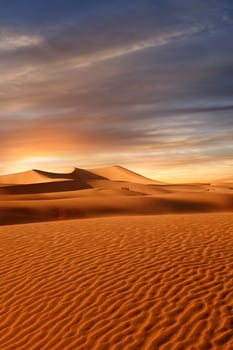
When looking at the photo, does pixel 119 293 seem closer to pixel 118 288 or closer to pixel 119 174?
pixel 118 288

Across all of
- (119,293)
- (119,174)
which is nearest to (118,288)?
(119,293)

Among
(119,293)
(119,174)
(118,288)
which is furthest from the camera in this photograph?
(119,174)

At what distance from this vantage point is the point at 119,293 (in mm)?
7699

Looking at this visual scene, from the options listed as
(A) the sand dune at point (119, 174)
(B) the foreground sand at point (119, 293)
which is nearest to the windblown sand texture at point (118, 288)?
(B) the foreground sand at point (119, 293)

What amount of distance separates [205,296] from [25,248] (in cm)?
704

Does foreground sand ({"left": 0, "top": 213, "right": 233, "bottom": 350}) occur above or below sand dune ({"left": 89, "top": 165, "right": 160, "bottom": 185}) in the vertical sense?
below

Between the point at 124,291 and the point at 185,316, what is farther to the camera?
the point at 124,291

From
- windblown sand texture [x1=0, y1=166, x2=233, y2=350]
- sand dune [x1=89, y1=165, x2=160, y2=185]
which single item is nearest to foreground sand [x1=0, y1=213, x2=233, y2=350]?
windblown sand texture [x1=0, y1=166, x2=233, y2=350]

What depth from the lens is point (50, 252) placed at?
11.6 m

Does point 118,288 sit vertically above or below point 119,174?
below

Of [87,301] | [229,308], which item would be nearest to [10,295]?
[87,301]

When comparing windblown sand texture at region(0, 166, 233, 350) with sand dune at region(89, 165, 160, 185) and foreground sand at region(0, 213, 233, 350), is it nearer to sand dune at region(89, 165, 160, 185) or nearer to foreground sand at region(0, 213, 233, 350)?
foreground sand at region(0, 213, 233, 350)

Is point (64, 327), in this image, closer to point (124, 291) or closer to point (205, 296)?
point (124, 291)

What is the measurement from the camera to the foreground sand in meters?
6.12
